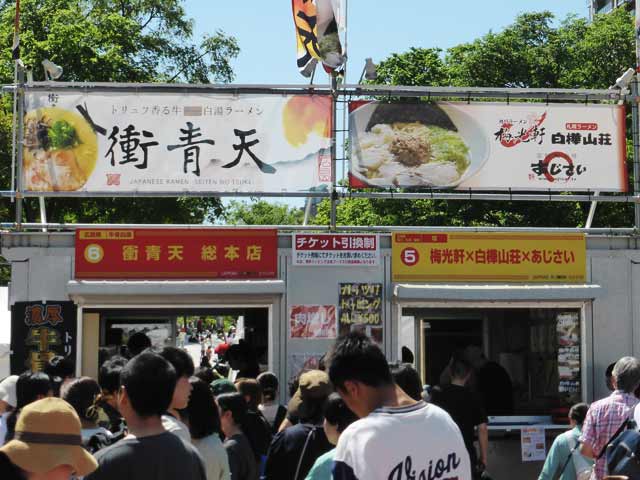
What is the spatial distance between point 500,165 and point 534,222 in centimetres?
2049

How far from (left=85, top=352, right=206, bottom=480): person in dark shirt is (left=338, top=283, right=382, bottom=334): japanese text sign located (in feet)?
24.2

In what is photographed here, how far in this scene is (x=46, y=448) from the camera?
12.1 feet

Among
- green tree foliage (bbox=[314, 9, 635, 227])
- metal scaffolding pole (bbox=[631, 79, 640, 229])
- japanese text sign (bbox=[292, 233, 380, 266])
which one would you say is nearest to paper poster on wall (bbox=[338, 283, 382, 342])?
japanese text sign (bbox=[292, 233, 380, 266])

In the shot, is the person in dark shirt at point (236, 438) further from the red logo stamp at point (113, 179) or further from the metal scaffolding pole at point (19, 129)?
the metal scaffolding pole at point (19, 129)

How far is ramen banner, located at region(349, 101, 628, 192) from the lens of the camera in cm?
1224

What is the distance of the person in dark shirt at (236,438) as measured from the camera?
21.9 feet

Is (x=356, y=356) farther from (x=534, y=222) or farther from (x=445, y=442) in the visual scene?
(x=534, y=222)

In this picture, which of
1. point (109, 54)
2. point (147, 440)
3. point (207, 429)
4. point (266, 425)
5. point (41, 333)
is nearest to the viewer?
point (147, 440)

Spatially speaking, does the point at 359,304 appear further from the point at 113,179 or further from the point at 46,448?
the point at 46,448

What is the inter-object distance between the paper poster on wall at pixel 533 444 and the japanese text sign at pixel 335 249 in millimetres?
2571

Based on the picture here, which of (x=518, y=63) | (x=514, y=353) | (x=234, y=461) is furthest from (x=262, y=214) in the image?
(x=234, y=461)

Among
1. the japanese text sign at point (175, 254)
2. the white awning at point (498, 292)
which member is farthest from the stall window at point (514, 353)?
the japanese text sign at point (175, 254)

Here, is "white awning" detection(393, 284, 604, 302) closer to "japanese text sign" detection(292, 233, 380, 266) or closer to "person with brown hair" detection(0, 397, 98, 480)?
"japanese text sign" detection(292, 233, 380, 266)

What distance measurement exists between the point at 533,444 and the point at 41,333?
567cm
